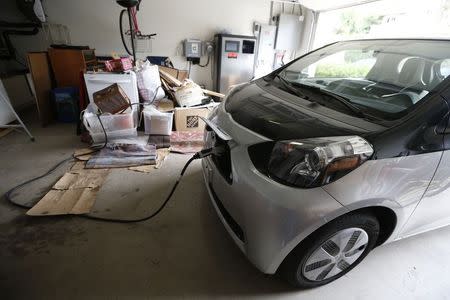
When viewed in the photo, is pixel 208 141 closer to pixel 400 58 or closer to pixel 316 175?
pixel 316 175

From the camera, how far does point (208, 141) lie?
Answer: 148 cm

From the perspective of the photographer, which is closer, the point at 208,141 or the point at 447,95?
the point at 447,95

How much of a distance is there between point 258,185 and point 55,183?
1723 mm

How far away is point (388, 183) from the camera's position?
3.25ft

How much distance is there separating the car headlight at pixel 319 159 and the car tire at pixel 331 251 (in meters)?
0.24

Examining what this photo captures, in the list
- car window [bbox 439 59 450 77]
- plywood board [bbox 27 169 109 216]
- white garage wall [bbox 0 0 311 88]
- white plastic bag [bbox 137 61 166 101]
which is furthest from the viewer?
white garage wall [bbox 0 0 311 88]

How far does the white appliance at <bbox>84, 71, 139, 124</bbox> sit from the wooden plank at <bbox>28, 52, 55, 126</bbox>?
70 cm

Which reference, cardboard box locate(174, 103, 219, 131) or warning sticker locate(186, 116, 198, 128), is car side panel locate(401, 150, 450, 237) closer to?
cardboard box locate(174, 103, 219, 131)

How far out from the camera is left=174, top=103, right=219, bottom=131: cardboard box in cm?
280

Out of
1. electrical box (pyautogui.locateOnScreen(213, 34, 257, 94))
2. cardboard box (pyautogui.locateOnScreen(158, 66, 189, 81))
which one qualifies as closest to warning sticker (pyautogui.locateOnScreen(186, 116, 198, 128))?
cardboard box (pyautogui.locateOnScreen(158, 66, 189, 81))

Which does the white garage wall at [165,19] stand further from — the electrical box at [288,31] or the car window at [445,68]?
the car window at [445,68]

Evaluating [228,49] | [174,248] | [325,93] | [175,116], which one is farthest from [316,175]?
[228,49]

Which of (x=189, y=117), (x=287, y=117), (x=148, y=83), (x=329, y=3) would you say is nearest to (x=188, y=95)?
(x=189, y=117)

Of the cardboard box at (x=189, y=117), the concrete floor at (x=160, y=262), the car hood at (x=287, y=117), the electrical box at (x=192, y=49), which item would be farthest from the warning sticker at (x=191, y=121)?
the electrical box at (x=192, y=49)
